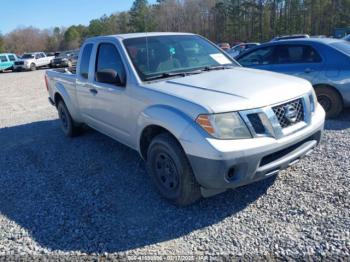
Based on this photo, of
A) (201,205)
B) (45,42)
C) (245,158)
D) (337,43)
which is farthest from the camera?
(45,42)

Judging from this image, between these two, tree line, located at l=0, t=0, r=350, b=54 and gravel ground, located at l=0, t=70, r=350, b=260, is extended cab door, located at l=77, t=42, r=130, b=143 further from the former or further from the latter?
tree line, located at l=0, t=0, r=350, b=54

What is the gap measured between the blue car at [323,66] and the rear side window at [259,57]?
21 cm

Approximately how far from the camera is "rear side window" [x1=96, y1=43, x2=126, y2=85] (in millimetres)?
4035

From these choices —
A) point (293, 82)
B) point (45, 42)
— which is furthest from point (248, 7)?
point (293, 82)

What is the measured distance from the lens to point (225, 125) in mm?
2875

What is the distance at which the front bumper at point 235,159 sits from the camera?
278 cm

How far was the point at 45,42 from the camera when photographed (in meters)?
89.6

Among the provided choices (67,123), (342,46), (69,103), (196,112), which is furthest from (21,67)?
(196,112)

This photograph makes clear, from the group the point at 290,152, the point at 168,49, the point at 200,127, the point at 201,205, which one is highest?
the point at 168,49

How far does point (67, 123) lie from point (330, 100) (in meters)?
5.10

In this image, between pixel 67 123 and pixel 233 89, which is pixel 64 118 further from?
pixel 233 89

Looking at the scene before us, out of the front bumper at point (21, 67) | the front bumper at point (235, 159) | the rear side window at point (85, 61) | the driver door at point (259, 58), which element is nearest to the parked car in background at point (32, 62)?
the front bumper at point (21, 67)

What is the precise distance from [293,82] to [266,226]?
5.27 ft

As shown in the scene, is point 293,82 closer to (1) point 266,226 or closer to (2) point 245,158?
(2) point 245,158
